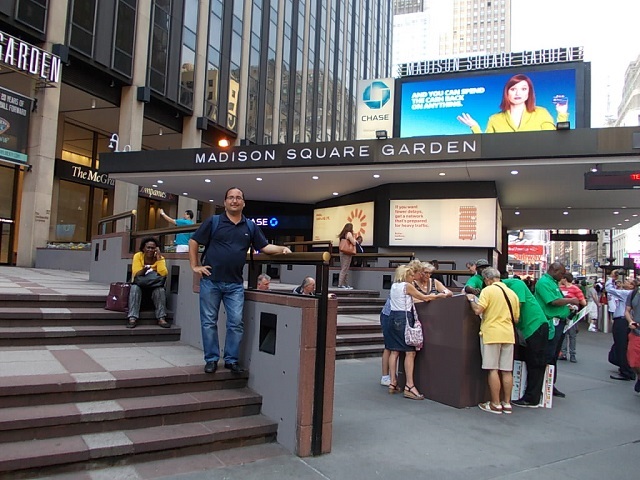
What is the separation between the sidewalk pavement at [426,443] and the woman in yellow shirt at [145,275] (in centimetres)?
75

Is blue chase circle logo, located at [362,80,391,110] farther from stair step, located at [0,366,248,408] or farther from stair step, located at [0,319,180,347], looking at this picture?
stair step, located at [0,366,248,408]

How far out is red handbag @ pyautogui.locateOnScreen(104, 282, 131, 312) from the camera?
7043 millimetres

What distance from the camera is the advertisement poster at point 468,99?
21.0 m

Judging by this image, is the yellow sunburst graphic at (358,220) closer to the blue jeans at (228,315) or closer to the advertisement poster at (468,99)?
the advertisement poster at (468,99)

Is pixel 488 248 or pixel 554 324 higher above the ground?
pixel 488 248

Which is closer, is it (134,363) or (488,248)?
(134,363)

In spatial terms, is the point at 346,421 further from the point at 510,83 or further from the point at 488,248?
the point at 510,83

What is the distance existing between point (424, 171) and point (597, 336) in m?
7.26

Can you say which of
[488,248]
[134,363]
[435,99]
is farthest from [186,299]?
[435,99]

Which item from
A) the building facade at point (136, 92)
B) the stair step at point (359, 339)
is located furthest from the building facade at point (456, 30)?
the stair step at point (359, 339)

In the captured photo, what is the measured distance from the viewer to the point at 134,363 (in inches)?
208

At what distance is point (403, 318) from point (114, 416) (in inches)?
148

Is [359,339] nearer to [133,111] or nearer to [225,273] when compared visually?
[225,273]

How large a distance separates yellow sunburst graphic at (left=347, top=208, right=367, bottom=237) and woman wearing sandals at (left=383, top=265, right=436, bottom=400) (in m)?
12.8
